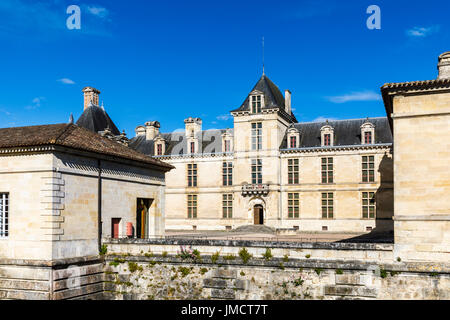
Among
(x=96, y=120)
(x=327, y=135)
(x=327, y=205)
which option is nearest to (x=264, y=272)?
(x=327, y=205)

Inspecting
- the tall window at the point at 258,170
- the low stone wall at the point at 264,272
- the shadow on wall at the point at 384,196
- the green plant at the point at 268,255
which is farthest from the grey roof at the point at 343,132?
the green plant at the point at 268,255

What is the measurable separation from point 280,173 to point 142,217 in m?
20.8

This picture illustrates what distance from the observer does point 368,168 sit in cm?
3706

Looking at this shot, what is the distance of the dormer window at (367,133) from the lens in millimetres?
37062

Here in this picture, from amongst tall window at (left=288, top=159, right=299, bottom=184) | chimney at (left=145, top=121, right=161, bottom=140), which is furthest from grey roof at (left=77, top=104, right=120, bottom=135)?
tall window at (left=288, top=159, right=299, bottom=184)

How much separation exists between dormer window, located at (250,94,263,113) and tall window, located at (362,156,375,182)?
30.9 feet

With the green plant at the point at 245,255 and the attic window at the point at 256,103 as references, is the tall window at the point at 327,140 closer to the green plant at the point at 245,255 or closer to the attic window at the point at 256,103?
the attic window at the point at 256,103

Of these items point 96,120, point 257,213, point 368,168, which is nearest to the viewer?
point 368,168

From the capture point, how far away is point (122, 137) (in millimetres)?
45125

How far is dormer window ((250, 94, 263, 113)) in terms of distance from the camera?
3958 centimetres

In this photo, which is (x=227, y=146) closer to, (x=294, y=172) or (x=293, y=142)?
(x=293, y=142)

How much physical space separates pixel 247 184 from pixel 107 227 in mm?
22389
